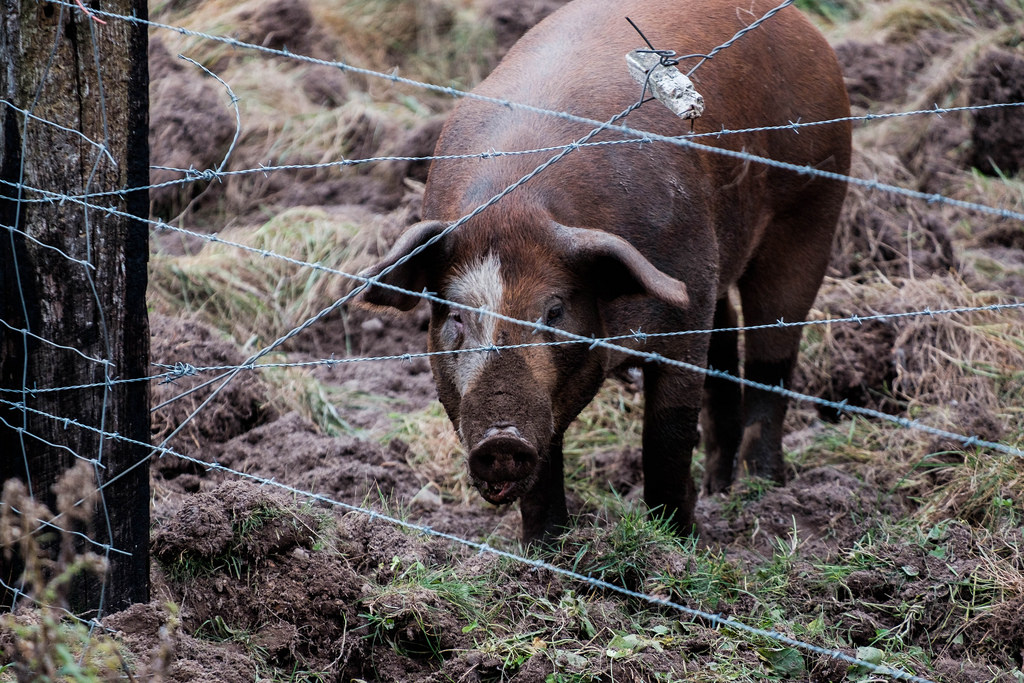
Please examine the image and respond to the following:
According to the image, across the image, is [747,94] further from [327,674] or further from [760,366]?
[327,674]

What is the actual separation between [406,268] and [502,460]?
2.34ft

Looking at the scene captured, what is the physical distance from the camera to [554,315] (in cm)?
349

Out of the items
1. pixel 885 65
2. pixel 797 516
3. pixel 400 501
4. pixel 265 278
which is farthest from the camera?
pixel 885 65

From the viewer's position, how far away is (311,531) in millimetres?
3605

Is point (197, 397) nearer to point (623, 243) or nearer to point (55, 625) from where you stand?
point (623, 243)

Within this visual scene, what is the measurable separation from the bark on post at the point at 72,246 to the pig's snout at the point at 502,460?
91 centimetres

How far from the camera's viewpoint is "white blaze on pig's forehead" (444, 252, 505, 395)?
333 cm

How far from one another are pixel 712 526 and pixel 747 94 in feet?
5.44

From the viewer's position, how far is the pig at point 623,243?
3.37 meters

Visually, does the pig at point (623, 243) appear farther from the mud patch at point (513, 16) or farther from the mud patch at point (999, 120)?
the mud patch at point (513, 16)

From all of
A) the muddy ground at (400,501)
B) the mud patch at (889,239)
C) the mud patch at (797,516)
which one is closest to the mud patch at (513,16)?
the muddy ground at (400,501)

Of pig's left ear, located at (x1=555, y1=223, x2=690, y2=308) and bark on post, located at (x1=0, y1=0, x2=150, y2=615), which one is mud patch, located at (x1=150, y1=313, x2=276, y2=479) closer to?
bark on post, located at (x1=0, y1=0, x2=150, y2=615)

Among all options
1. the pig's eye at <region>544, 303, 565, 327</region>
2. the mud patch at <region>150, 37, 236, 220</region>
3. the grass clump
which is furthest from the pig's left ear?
the mud patch at <region>150, 37, 236, 220</region>

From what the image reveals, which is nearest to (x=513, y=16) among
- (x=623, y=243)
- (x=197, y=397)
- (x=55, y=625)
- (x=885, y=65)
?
(x=885, y=65)
